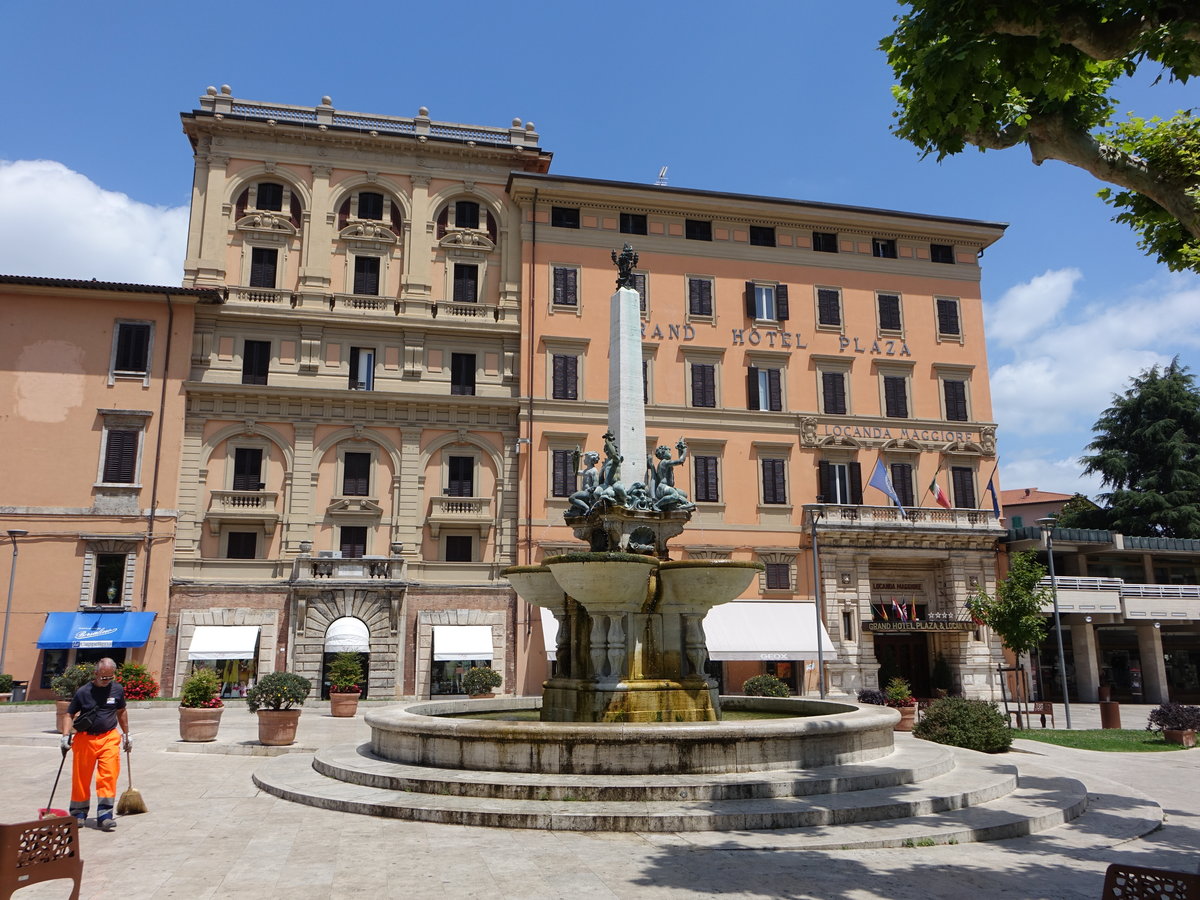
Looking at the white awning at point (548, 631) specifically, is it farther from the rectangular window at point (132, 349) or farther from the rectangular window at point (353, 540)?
the rectangular window at point (132, 349)

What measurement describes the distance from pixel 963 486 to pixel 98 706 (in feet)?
109

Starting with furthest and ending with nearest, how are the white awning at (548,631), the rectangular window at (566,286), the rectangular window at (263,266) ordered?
the rectangular window at (566,286) → the rectangular window at (263,266) → the white awning at (548,631)

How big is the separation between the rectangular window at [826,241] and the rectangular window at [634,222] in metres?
7.23

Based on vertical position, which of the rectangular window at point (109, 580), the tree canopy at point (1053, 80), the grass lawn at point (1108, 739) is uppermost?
the tree canopy at point (1053, 80)

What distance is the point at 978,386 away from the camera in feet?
122

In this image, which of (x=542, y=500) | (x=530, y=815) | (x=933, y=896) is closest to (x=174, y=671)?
(x=542, y=500)

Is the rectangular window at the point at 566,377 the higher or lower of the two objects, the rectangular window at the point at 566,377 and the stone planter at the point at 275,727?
the higher

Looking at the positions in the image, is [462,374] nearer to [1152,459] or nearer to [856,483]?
[856,483]

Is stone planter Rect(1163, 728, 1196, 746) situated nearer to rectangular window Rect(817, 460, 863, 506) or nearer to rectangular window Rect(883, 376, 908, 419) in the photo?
rectangular window Rect(817, 460, 863, 506)

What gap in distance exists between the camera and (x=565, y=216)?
1374 inches

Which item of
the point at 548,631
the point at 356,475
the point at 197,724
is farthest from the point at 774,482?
the point at 197,724

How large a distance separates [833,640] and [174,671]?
22169mm

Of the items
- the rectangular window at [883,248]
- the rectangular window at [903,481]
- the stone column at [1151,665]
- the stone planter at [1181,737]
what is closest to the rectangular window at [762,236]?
the rectangular window at [883,248]

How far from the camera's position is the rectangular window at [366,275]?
3344 centimetres
